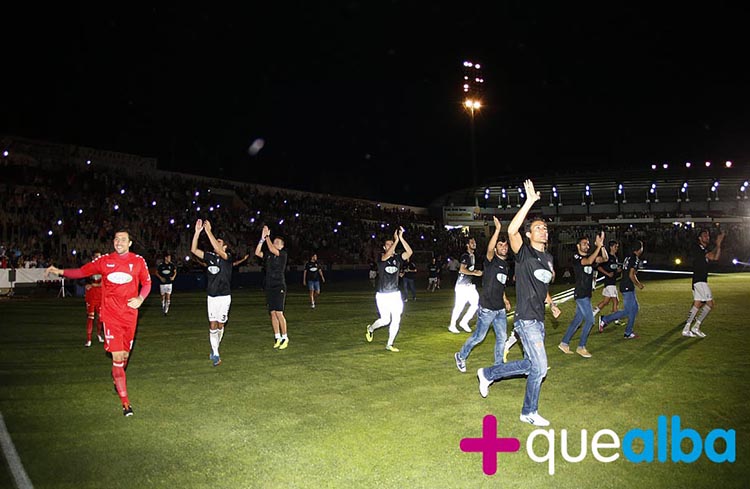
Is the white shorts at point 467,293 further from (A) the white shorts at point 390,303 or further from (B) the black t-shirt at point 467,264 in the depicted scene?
(A) the white shorts at point 390,303

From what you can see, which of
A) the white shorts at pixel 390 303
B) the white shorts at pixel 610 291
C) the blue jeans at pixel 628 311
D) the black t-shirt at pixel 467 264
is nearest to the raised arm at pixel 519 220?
the white shorts at pixel 390 303

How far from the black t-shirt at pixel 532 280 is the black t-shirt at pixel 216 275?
536 cm

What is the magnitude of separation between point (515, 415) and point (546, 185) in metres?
67.8

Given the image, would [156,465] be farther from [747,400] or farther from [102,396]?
[747,400]

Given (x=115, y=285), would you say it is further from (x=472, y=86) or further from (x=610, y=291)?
(x=472, y=86)

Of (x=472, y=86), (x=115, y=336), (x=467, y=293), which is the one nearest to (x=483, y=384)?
(x=115, y=336)

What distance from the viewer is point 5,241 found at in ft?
83.4

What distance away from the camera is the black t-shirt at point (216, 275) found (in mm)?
9531

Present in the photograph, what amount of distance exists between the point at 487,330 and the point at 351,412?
307cm

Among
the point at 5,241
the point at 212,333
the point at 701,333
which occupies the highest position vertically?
the point at 5,241

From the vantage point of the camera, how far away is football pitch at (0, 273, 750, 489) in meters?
4.91

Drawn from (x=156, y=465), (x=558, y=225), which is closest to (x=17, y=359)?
(x=156, y=465)

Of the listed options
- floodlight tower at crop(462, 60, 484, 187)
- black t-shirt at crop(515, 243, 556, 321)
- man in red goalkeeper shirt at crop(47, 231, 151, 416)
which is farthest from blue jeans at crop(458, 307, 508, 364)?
floodlight tower at crop(462, 60, 484, 187)

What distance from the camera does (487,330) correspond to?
882 centimetres
